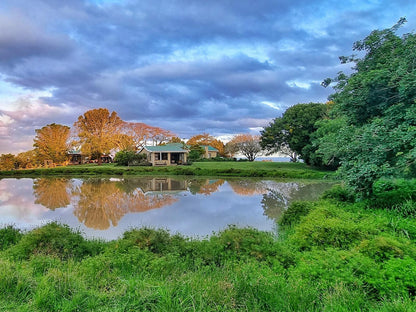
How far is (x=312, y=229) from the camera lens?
443 centimetres

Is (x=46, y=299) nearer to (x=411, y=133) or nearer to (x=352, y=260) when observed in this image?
(x=352, y=260)

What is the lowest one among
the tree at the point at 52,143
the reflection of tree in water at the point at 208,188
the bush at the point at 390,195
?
the reflection of tree in water at the point at 208,188

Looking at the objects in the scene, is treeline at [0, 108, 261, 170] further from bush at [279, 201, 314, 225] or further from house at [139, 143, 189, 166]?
bush at [279, 201, 314, 225]

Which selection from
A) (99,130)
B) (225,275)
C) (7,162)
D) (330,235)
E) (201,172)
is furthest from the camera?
(99,130)

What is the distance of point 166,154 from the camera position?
38594 mm

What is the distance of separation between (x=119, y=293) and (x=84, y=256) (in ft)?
7.42

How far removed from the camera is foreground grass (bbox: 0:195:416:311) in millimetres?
2477

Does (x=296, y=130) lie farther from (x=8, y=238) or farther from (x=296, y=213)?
(x=8, y=238)

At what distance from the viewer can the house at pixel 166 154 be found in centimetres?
3609

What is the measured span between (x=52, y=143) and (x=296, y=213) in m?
43.2

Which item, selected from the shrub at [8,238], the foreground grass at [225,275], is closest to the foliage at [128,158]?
the shrub at [8,238]

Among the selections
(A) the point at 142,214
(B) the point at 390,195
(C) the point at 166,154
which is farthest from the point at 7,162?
(B) the point at 390,195

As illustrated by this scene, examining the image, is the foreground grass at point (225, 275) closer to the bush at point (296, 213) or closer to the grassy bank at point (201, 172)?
the bush at point (296, 213)

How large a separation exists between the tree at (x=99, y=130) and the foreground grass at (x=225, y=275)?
38977 mm
